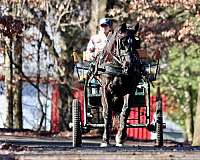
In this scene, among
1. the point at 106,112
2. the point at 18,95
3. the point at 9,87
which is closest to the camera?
→ the point at 106,112

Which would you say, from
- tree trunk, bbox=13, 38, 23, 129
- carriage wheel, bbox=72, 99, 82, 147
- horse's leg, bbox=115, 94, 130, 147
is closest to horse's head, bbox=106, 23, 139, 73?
horse's leg, bbox=115, 94, 130, 147

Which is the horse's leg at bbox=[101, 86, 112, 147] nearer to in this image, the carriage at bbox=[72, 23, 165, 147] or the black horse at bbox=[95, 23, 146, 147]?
the black horse at bbox=[95, 23, 146, 147]

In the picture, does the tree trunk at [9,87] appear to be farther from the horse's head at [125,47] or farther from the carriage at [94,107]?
the horse's head at [125,47]

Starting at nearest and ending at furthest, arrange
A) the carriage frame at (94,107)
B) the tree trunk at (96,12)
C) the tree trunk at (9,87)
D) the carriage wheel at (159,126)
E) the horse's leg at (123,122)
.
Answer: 1. the horse's leg at (123,122)
2. the carriage frame at (94,107)
3. the carriage wheel at (159,126)
4. the tree trunk at (96,12)
5. the tree trunk at (9,87)

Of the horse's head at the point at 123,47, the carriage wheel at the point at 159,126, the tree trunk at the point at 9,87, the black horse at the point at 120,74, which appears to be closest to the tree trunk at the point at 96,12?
the tree trunk at the point at 9,87

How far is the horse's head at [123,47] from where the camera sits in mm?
12820

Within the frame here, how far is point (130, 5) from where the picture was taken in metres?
25.2

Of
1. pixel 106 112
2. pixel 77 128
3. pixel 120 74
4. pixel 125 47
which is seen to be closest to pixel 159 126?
pixel 106 112

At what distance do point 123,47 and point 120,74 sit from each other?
1.55ft

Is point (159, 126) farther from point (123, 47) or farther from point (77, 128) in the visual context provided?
point (123, 47)

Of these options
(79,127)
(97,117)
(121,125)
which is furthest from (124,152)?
(97,117)

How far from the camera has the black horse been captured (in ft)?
42.3

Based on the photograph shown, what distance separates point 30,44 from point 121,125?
14011mm

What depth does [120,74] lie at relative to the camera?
13.1m
